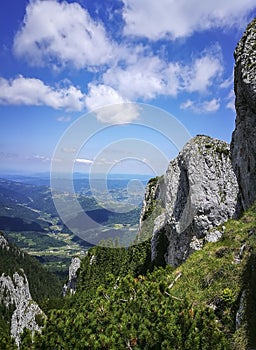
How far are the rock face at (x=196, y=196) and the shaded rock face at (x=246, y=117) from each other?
5940 mm

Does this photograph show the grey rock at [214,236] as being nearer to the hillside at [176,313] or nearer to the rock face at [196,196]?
the rock face at [196,196]

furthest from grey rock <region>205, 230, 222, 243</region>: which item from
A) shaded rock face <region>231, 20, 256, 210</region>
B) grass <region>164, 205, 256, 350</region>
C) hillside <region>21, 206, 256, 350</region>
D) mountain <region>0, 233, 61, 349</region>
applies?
mountain <region>0, 233, 61, 349</region>

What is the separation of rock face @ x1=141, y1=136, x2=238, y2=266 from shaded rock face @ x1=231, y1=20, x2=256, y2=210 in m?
5.94

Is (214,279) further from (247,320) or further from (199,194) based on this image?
(199,194)

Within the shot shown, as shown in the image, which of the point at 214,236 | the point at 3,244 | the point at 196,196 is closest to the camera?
the point at 214,236

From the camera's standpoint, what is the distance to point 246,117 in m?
19.4

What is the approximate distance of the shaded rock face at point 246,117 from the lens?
17.0m

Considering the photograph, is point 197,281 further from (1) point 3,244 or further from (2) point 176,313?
(1) point 3,244

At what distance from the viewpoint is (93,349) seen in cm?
902

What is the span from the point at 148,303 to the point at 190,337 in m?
2.28

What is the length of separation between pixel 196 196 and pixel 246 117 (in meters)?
11.7

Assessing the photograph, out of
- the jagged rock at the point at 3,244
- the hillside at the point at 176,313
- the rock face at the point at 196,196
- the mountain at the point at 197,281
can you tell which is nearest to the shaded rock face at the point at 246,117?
the mountain at the point at 197,281

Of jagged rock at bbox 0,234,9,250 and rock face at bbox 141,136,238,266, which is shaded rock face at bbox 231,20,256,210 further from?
jagged rock at bbox 0,234,9,250

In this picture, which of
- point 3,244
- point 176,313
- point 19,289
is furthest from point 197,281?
point 3,244
